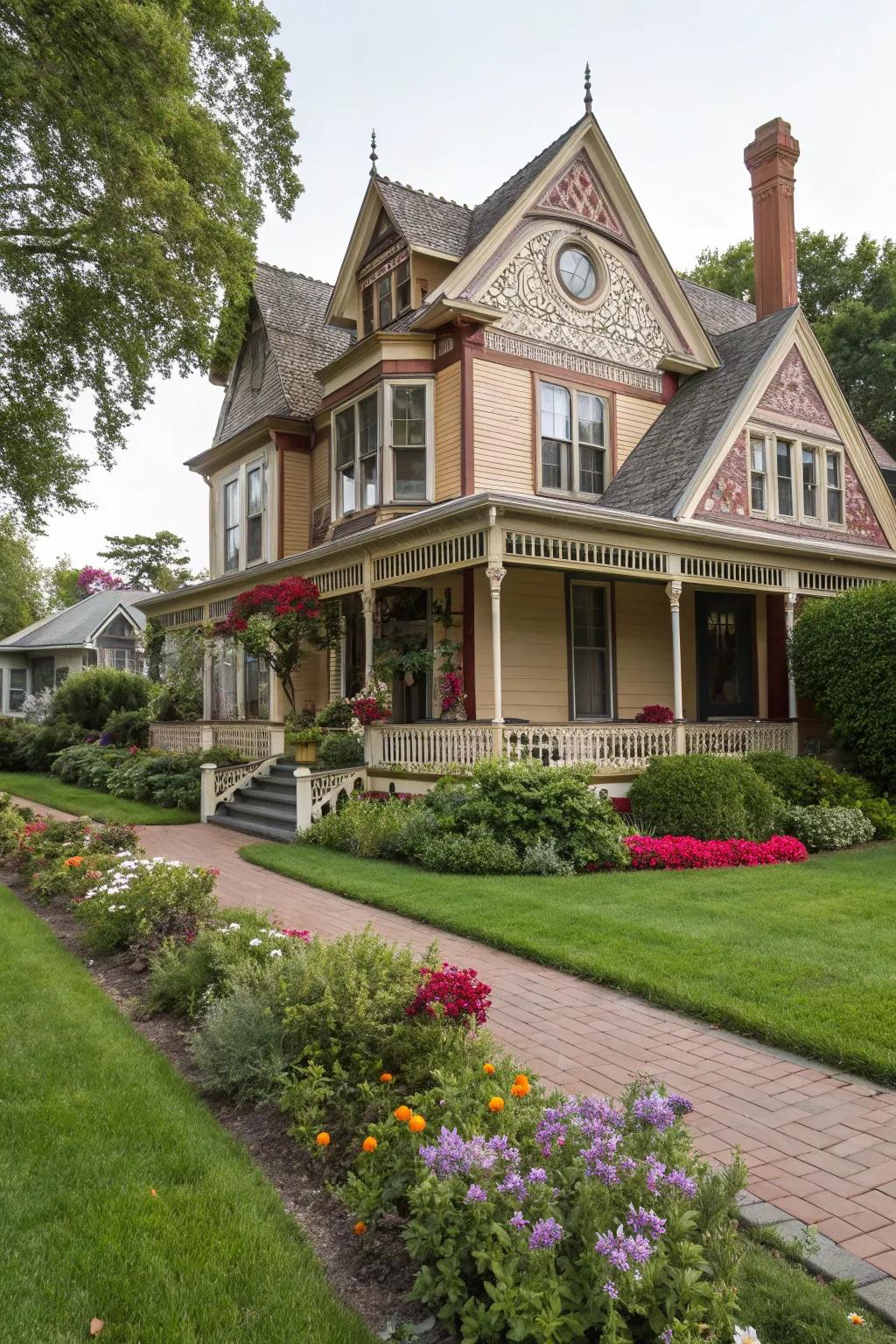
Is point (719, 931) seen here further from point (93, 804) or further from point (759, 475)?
point (93, 804)

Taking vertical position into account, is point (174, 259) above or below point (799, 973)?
above

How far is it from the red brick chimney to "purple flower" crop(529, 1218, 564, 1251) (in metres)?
19.3

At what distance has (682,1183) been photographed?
106 inches

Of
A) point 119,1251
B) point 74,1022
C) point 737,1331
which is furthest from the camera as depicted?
point 74,1022

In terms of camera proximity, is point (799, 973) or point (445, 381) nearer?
point (799, 973)

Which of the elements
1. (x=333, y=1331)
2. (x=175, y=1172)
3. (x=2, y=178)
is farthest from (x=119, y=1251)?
(x=2, y=178)

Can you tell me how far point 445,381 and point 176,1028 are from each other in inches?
487

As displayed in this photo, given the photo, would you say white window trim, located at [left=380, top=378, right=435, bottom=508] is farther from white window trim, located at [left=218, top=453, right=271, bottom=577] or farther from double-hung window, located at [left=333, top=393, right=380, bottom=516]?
white window trim, located at [left=218, top=453, right=271, bottom=577]

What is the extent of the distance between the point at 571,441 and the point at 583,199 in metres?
4.52

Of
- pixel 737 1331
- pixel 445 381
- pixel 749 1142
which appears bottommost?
pixel 749 1142

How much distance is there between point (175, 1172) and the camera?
137 inches

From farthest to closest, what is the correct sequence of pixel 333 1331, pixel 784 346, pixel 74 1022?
pixel 784 346 → pixel 74 1022 → pixel 333 1331

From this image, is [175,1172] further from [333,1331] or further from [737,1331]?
[737,1331]

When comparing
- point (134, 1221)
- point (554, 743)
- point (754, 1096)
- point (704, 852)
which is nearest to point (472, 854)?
point (704, 852)
